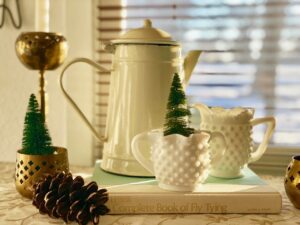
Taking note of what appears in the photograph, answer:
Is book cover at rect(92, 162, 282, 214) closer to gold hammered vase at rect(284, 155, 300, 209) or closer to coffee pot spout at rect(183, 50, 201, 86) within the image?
gold hammered vase at rect(284, 155, 300, 209)

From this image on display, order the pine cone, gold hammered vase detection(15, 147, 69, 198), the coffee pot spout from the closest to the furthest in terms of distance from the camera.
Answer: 1. the pine cone
2. gold hammered vase detection(15, 147, 69, 198)
3. the coffee pot spout

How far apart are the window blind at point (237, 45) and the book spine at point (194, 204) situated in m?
0.42

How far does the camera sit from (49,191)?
56 cm

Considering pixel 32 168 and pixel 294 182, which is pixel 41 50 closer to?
pixel 32 168

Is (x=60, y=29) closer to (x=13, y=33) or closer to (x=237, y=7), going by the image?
(x=13, y=33)

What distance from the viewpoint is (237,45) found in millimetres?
989

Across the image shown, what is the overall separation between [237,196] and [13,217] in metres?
0.35

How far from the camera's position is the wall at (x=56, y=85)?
0.98m

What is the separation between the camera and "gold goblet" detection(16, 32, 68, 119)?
76 centimetres

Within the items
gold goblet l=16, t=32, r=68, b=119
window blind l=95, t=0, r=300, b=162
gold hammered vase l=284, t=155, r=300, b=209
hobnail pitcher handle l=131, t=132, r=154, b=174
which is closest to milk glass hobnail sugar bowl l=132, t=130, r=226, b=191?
hobnail pitcher handle l=131, t=132, r=154, b=174

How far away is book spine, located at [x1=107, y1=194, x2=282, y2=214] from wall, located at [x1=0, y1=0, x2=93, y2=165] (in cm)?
43

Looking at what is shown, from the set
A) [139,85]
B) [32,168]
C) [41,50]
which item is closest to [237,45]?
[139,85]

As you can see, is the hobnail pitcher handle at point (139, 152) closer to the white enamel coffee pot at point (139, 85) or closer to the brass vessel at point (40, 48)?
the white enamel coffee pot at point (139, 85)

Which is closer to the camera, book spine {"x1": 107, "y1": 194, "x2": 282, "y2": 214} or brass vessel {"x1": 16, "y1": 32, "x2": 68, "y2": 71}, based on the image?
book spine {"x1": 107, "y1": 194, "x2": 282, "y2": 214}
